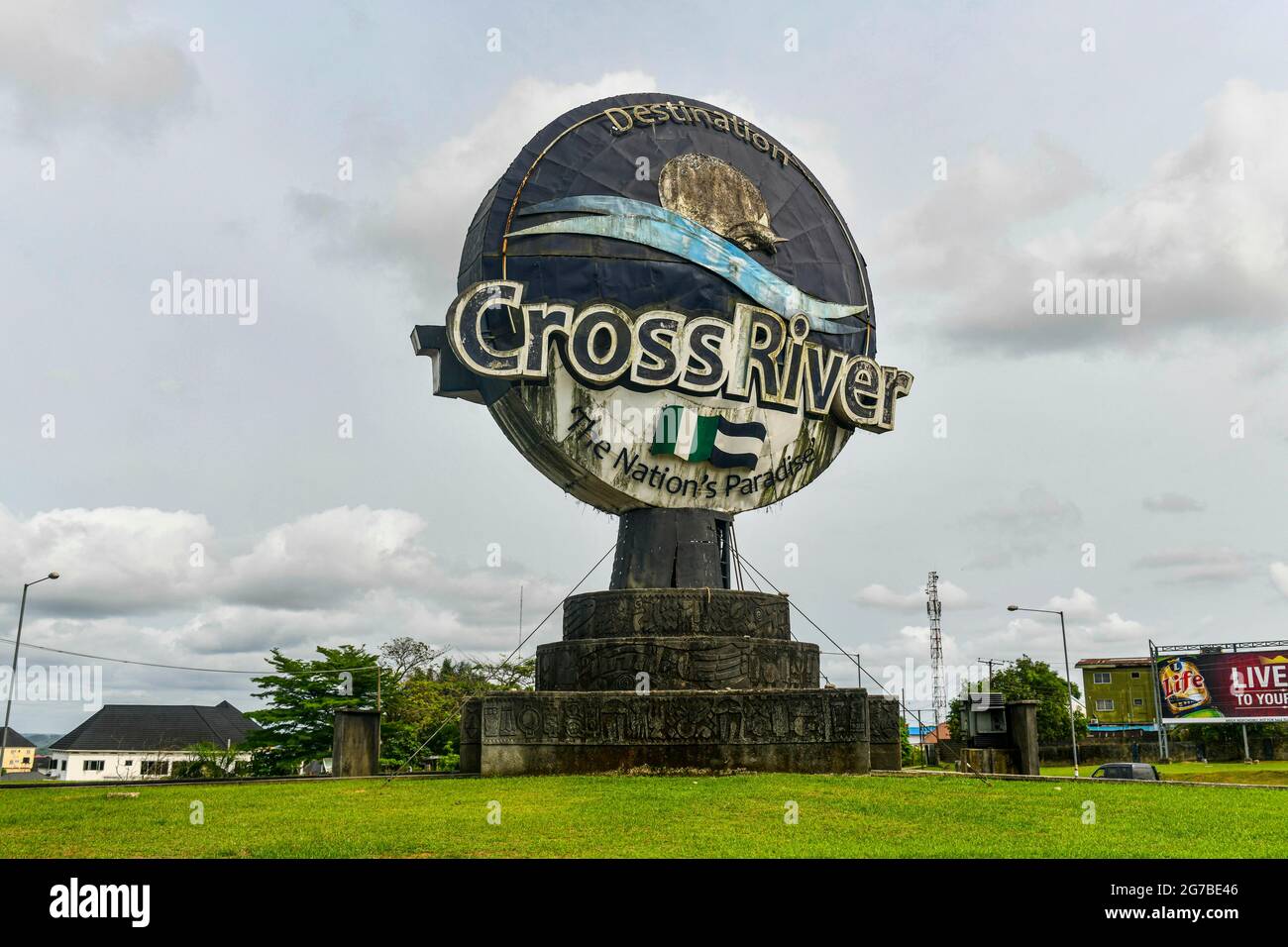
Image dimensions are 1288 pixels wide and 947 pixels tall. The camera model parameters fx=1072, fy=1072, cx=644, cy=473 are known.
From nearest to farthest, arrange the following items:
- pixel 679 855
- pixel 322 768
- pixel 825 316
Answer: pixel 679 855 → pixel 825 316 → pixel 322 768

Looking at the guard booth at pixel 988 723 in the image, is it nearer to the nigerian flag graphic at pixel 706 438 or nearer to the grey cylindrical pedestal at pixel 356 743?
the nigerian flag graphic at pixel 706 438

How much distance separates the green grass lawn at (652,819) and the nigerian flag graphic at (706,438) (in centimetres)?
685

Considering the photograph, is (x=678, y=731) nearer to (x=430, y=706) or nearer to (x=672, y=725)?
(x=672, y=725)

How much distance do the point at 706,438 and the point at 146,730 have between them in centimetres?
4950

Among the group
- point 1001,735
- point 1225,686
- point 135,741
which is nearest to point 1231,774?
point 1225,686

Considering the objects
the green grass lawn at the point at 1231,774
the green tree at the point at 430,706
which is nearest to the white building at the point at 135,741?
the green tree at the point at 430,706

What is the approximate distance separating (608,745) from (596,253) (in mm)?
9594

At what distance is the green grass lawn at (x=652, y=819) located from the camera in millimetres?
10492

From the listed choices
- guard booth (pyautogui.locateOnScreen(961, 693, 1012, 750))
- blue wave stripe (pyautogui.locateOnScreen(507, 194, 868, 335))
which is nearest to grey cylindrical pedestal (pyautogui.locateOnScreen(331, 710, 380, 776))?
blue wave stripe (pyautogui.locateOnScreen(507, 194, 868, 335))

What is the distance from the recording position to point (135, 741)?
57.9 metres

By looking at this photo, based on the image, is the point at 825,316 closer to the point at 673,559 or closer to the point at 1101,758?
the point at 673,559

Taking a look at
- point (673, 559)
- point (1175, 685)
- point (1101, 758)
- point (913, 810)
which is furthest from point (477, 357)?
point (1175, 685)

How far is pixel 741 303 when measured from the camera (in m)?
22.3

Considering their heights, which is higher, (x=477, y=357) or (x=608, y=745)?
(x=477, y=357)
